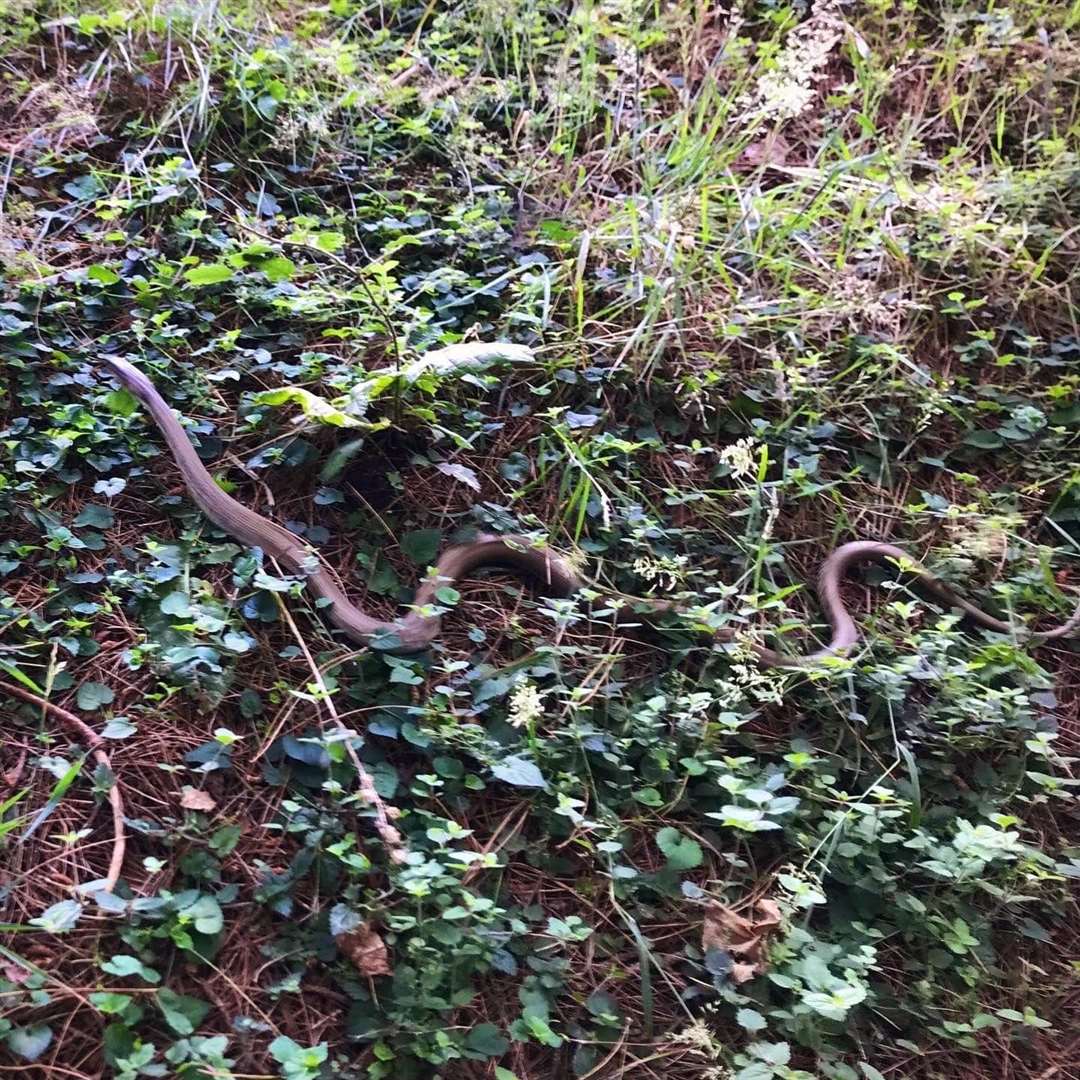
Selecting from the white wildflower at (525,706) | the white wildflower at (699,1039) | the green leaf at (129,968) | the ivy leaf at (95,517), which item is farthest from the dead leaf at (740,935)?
the ivy leaf at (95,517)

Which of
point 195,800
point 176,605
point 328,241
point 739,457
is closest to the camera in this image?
point 195,800

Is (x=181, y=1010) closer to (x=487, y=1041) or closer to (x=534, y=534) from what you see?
(x=487, y=1041)

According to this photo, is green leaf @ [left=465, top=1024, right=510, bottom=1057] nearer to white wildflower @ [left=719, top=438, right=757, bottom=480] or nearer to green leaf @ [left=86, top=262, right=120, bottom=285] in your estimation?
white wildflower @ [left=719, top=438, right=757, bottom=480]

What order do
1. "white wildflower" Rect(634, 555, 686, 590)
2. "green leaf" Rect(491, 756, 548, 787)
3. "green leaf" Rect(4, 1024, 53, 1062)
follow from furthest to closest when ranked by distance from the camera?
"white wildflower" Rect(634, 555, 686, 590) < "green leaf" Rect(491, 756, 548, 787) < "green leaf" Rect(4, 1024, 53, 1062)

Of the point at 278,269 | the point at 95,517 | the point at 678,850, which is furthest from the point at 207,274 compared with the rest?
the point at 678,850

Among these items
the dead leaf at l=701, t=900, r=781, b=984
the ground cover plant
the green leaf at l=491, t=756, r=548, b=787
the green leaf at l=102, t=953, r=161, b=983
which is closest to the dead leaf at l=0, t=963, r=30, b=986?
the ground cover plant

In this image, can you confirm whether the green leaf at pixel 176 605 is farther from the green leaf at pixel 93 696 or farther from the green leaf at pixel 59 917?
the green leaf at pixel 59 917

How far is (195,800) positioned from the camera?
185cm

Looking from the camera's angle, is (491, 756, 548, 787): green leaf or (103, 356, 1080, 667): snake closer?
(491, 756, 548, 787): green leaf

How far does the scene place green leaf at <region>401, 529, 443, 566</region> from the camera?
7.74ft

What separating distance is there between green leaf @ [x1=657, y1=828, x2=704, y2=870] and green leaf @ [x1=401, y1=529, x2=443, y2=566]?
0.93m

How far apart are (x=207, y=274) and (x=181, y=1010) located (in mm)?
1964

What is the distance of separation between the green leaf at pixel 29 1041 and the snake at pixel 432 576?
3.21 feet

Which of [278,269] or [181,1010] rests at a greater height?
[278,269]
